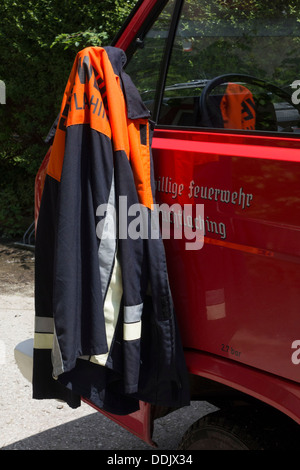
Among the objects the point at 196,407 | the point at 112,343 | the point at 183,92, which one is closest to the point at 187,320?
the point at 112,343

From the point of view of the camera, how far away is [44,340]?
96.0 inches

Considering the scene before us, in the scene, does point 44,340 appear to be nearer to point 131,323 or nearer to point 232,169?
point 131,323

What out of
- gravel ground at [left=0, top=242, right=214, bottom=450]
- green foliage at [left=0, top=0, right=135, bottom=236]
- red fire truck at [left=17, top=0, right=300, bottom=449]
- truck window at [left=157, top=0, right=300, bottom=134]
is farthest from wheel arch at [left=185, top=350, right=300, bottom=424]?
green foliage at [left=0, top=0, right=135, bottom=236]

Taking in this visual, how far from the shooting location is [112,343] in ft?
7.36

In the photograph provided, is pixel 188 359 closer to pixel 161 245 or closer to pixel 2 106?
pixel 161 245

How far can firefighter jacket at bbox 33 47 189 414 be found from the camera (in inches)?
86.5

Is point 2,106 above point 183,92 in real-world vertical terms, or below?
above

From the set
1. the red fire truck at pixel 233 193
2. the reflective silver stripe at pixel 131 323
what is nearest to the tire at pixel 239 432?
the red fire truck at pixel 233 193

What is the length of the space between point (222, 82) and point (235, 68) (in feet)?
0.28

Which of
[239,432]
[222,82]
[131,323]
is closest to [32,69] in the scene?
[222,82]

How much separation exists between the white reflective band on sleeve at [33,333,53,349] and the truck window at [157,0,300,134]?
3.03 feet

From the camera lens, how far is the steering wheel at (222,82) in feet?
6.97

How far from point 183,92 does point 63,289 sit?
0.87 meters

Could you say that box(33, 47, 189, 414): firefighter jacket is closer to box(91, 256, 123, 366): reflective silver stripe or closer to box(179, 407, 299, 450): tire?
box(91, 256, 123, 366): reflective silver stripe
